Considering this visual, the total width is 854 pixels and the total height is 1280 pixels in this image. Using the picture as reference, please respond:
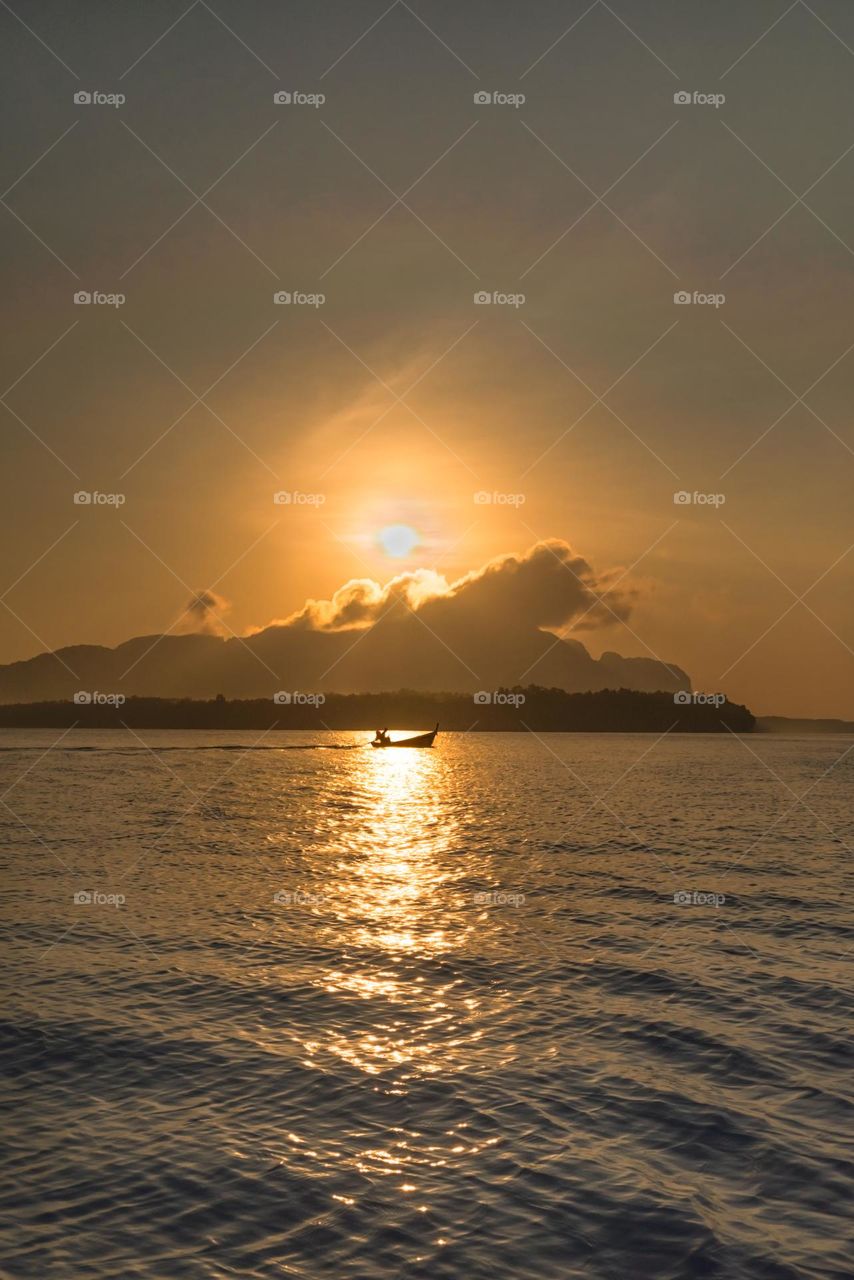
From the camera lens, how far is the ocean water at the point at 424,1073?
11.4 meters

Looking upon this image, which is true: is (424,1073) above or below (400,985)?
above

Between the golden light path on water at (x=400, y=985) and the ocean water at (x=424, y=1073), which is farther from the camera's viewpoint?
the golden light path on water at (x=400, y=985)

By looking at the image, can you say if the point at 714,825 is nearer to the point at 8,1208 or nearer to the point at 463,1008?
the point at 463,1008

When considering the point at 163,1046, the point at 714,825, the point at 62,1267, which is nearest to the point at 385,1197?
the point at 62,1267

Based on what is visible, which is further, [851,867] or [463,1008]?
[851,867]

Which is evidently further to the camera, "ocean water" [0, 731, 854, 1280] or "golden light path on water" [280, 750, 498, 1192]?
"golden light path on water" [280, 750, 498, 1192]

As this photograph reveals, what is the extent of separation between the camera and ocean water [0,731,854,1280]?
11.4 meters

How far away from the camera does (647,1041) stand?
18812 millimetres

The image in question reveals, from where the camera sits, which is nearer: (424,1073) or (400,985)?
(424,1073)

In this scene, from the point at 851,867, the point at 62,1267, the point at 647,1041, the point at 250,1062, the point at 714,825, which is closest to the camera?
the point at 62,1267

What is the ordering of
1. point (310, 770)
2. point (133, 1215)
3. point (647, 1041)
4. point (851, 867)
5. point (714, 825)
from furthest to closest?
1. point (310, 770)
2. point (714, 825)
3. point (851, 867)
4. point (647, 1041)
5. point (133, 1215)

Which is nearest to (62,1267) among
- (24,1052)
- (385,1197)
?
(385,1197)

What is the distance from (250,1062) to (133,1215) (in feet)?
17.7

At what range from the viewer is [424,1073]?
657 inches
